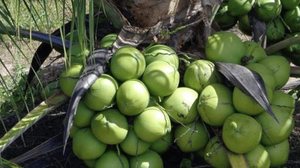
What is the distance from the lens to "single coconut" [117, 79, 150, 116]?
1938 millimetres

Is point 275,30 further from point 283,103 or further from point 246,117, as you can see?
point 246,117

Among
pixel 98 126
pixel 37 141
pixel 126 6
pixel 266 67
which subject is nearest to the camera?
pixel 98 126

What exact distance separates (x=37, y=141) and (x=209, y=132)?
2.85 feet

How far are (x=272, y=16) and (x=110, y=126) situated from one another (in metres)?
0.91

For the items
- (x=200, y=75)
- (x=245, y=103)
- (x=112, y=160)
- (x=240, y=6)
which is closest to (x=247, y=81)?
(x=245, y=103)

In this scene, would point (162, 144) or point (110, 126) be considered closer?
point (110, 126)

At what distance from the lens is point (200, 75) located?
2088 mm

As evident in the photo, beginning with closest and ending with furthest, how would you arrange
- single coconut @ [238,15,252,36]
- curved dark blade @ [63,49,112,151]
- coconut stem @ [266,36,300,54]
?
curved dark blade @ [63,49,112,151] → coconut stem @ [266,36,300,54] → single coconut @ [238,15,252,36]

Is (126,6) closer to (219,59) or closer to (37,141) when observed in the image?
(219,59)

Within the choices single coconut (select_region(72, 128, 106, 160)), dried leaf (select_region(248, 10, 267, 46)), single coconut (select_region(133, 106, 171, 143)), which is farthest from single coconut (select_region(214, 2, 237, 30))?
single coconut (select_region(72, 128, 106, 160))

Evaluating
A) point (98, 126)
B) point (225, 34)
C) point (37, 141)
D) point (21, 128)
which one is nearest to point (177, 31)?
point (225, 34)

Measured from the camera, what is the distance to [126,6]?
2271 mm

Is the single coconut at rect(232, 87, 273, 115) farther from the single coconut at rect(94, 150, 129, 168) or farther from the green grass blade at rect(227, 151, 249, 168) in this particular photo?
the single coconut at rect(94, 150, 129, 168)

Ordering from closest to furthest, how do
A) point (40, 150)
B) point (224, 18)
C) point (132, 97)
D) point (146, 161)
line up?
point (132, 97), point (146, 161), point (40, 150), point (224, 18)
